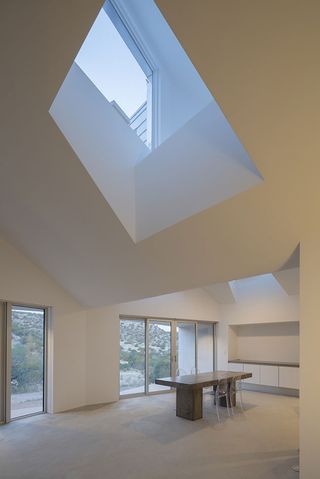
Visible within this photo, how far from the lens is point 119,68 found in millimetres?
4473

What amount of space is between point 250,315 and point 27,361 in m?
5.46

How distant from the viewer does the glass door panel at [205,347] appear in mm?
9492

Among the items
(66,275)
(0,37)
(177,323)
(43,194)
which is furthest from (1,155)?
(177,323)

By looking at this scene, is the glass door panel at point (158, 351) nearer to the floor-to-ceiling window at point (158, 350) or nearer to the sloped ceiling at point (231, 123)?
the floor-to-ceiling window at point (158, 350)

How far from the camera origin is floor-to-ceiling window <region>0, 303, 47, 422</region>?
567cm

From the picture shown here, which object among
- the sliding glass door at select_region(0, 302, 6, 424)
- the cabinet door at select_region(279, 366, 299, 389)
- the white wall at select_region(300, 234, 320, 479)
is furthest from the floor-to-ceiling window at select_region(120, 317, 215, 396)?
the white wall at select_region(300, 234, 320, 479)

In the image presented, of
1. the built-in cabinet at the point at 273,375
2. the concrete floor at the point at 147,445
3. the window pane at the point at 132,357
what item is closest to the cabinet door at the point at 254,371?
the built-in cabinet at the point at 273,375

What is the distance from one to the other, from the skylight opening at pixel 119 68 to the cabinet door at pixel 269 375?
6.25 metres

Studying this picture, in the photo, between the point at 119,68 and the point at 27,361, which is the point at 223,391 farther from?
the point at 119,68

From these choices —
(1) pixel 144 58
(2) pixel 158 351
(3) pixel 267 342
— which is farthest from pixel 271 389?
(1) pixel 144 58

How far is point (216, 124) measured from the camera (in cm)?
332

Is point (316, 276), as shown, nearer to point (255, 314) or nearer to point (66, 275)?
point (66, 275)

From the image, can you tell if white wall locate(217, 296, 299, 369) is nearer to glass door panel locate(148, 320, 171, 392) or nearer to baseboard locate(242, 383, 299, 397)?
baseboard locate(242, 383, 299, 397)

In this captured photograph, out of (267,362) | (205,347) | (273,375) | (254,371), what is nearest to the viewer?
(273,375)
